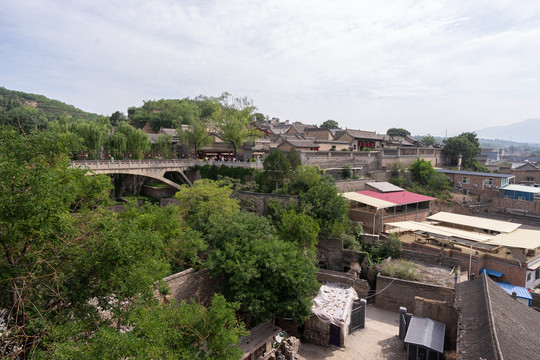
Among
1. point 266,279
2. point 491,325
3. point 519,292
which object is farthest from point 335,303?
point 519,292

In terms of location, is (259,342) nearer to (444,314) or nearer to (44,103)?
(444,314)

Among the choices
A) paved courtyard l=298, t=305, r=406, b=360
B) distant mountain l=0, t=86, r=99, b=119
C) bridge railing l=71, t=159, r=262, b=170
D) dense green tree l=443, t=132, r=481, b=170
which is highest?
distant mountain l=0, t=86, r=99, b=119

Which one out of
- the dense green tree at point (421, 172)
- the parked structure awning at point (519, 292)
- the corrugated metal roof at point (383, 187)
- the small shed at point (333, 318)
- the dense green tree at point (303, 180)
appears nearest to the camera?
the small shed at point (333, 318)

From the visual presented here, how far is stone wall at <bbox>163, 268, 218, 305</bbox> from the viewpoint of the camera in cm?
1434

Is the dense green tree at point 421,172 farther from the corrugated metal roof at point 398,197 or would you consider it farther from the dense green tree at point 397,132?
the dense green tree at point 397,132

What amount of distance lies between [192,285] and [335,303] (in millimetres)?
7000

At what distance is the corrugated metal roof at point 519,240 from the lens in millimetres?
17531

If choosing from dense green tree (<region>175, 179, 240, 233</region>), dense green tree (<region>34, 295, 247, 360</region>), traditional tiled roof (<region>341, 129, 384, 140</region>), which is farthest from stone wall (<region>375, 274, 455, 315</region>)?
traditional tiled roof (<region>341, 129, 384, 140</region>)

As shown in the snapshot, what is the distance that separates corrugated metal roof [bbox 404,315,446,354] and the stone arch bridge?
1869 cm

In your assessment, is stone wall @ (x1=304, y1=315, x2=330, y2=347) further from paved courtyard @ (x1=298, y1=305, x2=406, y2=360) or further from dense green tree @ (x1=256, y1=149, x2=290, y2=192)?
dense green tree @ (x1=256, y1=149, x2=290, y2=192)

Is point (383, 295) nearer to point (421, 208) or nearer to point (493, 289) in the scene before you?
point (493, 289)

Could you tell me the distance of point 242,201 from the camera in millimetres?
23828

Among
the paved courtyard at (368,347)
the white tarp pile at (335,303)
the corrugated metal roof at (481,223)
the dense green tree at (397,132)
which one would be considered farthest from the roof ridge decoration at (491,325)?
the dense green tree at (397,132)

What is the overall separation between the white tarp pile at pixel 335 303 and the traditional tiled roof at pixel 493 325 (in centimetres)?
474
